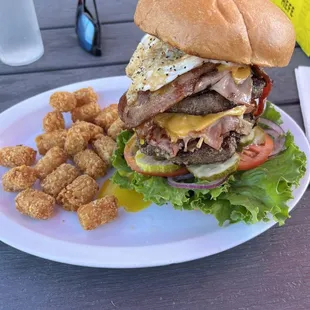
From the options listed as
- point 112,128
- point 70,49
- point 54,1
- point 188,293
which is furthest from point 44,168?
point 54,1

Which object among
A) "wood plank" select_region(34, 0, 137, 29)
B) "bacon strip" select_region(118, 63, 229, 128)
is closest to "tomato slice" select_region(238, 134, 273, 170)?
"bacon strip" select_region(118, 63, 229, 128)

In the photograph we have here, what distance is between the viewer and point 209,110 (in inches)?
62.4

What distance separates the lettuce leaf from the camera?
4.94 feet

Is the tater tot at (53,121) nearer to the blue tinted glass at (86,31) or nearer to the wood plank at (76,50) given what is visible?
the wood plank at (76,50)

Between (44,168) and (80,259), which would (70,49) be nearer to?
(44,168)

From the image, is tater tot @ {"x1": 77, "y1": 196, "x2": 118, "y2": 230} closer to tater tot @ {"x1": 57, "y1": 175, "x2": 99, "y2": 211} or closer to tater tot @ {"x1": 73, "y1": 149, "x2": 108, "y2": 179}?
tater tot @ {"x1": 57, "y1": 175, "x2": 99, "y2": 211}

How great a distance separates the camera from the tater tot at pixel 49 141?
204 cm

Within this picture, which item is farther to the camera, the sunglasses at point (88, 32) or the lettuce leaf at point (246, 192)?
the sunglasses at point (88, 32)

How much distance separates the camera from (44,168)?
1.91 metres

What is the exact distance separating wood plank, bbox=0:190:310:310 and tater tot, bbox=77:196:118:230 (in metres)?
Result: 0.18

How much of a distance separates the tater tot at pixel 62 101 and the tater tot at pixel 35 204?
0.58m

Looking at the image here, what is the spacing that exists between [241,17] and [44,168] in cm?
105

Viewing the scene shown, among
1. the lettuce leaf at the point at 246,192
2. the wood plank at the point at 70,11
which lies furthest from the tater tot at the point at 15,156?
the wood plank at the point at 70,11

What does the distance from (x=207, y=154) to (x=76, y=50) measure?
5.16 ft
